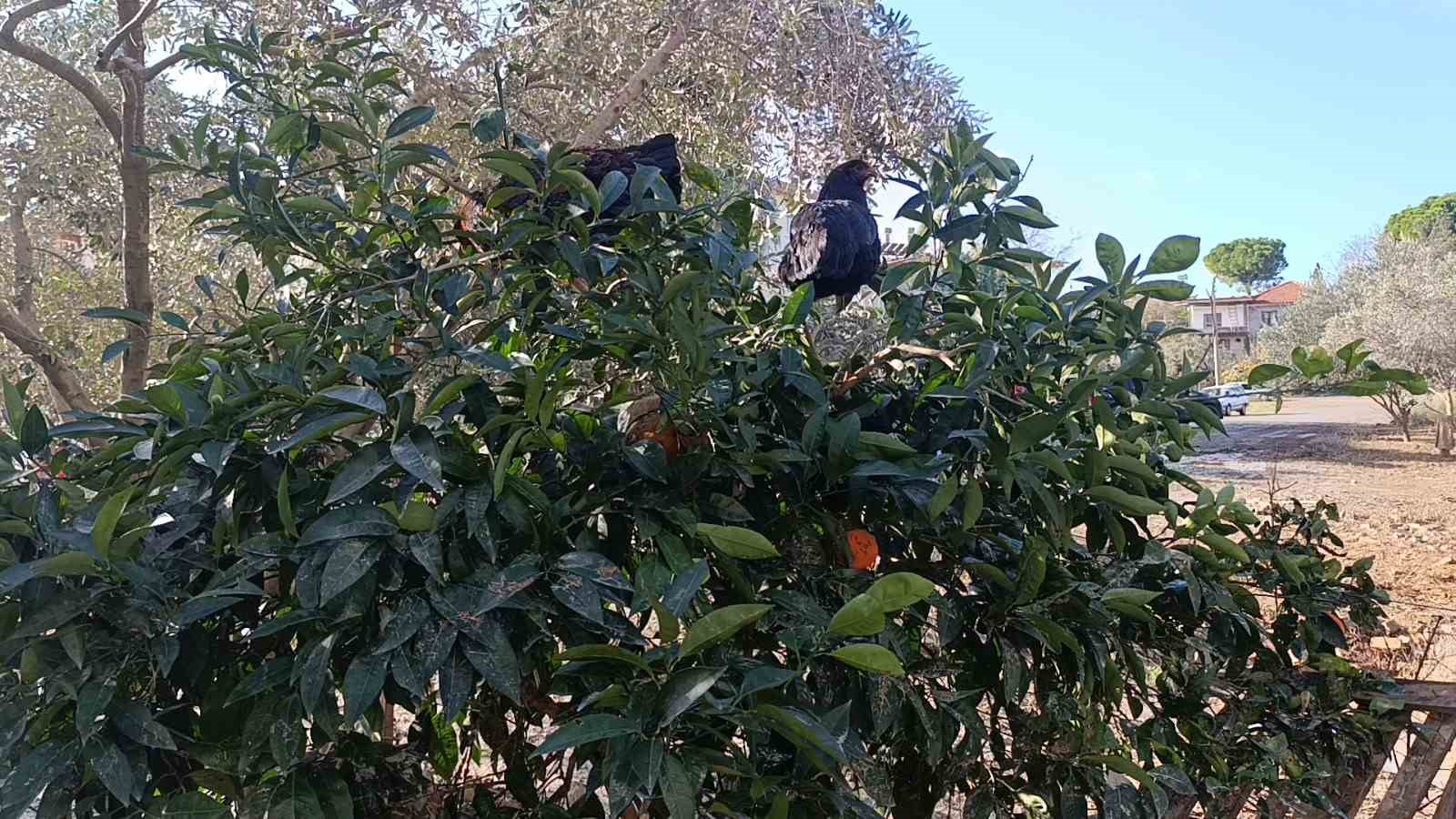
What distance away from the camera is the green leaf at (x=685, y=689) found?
1.70ft

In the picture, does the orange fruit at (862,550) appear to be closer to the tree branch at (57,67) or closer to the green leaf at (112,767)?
the green leaf at (112,767)

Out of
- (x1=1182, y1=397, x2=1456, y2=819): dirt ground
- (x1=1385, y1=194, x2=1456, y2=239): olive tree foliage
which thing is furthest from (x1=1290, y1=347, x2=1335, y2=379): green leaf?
(x1=1385, y1=194, x2=1456, y2=239): olive tree foliage

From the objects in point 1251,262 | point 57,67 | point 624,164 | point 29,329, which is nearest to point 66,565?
point 624,164

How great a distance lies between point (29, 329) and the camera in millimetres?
2148

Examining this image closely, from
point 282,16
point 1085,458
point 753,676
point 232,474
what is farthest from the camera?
point 282,16

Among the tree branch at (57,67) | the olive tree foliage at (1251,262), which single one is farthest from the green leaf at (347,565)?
the olive tree foliage at (1251,262)

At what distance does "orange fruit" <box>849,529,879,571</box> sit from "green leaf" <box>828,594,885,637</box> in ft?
0.94

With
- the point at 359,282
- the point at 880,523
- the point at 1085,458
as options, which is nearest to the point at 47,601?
the point at 359,282

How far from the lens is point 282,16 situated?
7.80 ft

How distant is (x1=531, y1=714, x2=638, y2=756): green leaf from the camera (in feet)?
1.66

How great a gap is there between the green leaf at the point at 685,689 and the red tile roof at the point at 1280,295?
12964mm

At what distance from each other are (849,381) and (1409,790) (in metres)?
1.05

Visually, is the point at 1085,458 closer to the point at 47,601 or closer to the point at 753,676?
the point at 753,676

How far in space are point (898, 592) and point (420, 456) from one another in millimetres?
315
